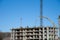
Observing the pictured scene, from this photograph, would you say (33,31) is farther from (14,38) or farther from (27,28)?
(14,38)

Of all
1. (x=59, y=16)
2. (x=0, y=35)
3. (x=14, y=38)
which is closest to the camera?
(x=59, y=16)

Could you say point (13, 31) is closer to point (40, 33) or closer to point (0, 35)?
point (40, 33)

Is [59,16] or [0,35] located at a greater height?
[59,16]

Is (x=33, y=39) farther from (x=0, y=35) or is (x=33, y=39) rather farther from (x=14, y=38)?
(x=0, y=35)

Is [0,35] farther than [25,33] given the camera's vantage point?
No

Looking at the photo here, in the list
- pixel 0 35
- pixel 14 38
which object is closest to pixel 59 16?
pixel 0 35

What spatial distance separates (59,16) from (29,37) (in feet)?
199

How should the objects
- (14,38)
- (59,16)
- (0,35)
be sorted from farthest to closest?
(14,38)
(0,35)
(59,16)

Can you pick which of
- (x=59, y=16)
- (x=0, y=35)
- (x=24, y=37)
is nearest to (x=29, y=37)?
(x=24, y=37)

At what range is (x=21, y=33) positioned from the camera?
83.9 meters

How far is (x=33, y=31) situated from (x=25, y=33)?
402 centimetres

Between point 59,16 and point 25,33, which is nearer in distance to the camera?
point 59,16

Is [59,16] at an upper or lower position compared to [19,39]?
upper

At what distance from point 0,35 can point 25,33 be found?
44.5 meters
